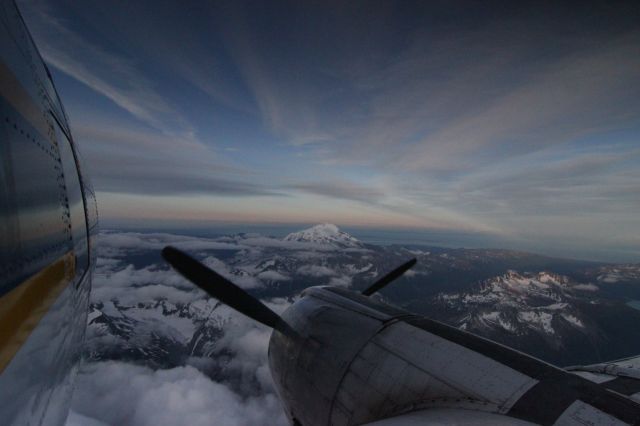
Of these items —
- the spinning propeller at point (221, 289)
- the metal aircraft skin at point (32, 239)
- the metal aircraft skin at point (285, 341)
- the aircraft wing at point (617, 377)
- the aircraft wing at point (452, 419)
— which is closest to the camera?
the metal aircraft skin at point (32, 239)

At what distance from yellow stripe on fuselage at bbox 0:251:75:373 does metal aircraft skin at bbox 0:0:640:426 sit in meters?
0.01

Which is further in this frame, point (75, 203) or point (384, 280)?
point (384, 280)

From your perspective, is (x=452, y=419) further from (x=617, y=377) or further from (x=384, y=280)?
(x=384, y=280)

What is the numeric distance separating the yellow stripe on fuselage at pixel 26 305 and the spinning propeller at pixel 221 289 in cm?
434

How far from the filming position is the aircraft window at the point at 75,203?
3986 mm

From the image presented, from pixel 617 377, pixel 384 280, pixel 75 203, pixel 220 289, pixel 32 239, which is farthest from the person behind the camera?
pixel 384 280

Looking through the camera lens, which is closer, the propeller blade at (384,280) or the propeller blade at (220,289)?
the propeller blade at (220,289)

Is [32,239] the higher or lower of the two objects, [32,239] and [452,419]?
the higher

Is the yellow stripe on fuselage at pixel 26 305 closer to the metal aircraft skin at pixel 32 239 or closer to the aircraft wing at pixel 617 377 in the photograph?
the metal aircraft skin at pixel 32 239

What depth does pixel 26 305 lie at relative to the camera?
2.50 meters

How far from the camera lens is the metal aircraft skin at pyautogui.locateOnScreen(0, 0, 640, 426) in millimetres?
2438

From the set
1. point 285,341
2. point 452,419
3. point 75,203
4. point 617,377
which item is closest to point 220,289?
point 285,341

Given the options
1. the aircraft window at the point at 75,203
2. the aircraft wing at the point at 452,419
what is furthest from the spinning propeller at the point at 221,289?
the aircraft wing at the point at 452,419

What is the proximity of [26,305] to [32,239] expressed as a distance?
0.52m
